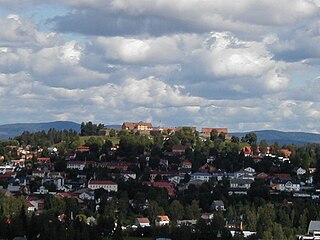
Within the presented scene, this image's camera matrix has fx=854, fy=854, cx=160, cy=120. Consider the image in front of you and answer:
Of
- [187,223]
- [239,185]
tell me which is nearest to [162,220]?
[187,223]

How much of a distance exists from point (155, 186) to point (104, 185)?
5.96 m

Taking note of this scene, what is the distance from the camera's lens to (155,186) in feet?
308

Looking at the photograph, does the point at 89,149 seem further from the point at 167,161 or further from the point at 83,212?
the point at 83,212

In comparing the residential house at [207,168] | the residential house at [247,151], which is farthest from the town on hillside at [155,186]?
the residential house at [247,151]

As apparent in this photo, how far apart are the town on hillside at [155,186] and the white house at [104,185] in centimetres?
11

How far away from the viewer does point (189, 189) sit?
92.5m

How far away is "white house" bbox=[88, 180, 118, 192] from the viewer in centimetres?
9366

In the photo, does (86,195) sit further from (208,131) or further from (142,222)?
(208,131)

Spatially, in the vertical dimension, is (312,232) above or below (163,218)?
below

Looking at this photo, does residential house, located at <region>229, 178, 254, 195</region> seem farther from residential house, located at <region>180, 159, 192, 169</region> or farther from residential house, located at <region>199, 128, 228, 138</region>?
residential house, located at <region>199, 128, 228, 138</region>

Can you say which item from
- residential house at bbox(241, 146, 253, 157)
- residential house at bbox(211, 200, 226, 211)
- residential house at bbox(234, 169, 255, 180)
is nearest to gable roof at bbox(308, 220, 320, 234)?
residential house at bbox(211, 200, 226, 211)

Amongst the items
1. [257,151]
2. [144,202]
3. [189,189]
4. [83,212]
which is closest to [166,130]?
[257,151]

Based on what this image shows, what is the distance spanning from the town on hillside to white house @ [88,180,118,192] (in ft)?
0.37

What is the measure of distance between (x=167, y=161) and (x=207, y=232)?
57.2 meters
